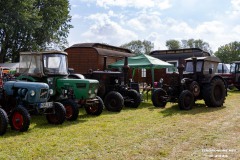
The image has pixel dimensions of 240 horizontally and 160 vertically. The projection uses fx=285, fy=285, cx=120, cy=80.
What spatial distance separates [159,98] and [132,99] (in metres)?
1.02

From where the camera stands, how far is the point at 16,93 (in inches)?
269

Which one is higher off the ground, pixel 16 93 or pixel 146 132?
pixel 16 93

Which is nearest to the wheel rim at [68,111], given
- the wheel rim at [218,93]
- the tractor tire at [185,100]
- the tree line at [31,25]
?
the tractor tire at [185,100]

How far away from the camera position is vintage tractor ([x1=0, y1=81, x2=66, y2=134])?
623 centimetres

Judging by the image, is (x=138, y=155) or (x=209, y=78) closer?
(x=138, y=155)

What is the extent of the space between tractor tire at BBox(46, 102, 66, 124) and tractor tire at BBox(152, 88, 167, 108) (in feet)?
14.5

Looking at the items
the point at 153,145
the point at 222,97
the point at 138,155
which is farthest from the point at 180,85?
the point at 138,155

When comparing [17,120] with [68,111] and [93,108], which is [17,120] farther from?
[93,108]

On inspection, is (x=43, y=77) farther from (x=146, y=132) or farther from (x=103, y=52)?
(x=103, y=52)

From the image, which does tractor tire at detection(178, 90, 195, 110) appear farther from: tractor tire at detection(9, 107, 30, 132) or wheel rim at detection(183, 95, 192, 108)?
tractor tire at detection(9, 107, 30, 132)

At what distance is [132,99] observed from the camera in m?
10.4

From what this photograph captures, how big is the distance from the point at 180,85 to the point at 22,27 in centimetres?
2106

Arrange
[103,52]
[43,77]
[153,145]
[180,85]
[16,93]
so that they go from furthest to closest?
[103,52], [180,85], [43,77], [16,93], [153,145]

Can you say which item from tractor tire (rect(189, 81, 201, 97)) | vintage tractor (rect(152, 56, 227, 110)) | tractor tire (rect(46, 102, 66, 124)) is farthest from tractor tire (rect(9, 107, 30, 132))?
tractor tire (rect(189, 81, 201, 97))
